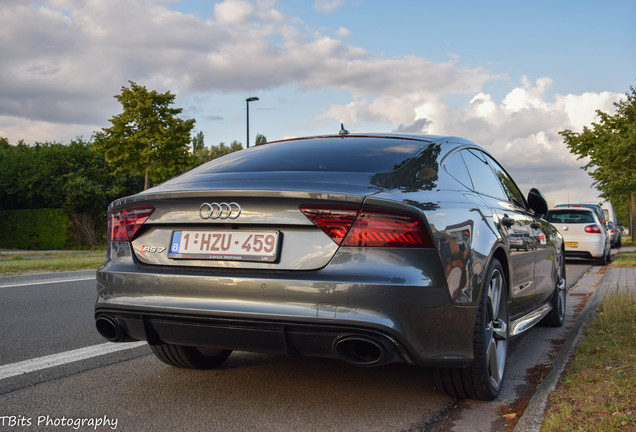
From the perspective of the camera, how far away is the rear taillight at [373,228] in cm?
300

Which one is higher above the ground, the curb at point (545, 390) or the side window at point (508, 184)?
the side window at point (508, 184)

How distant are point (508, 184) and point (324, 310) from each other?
294cm

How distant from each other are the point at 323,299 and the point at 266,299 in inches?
10.9

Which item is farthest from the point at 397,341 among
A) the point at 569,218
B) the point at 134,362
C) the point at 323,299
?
the point at 569,218

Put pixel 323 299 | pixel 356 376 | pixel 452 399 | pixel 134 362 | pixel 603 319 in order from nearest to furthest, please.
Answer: pixel 323 299
pixel 452 399
pixel 356 376
pixel 134 362
pixel 603 319

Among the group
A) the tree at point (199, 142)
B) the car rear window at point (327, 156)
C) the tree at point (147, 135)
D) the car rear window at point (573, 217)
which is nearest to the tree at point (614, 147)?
the car rear window at point (573, 217)

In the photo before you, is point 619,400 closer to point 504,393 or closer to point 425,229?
point 504,393

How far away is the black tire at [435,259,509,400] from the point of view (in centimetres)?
343

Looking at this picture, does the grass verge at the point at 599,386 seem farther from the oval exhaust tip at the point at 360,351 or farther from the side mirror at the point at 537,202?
the side mirror at the point at 537,202

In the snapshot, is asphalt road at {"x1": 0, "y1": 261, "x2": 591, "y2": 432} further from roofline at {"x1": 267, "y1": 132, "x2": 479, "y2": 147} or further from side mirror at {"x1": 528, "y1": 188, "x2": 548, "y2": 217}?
roofline at {"x1": 267, "y1": 132, "x2": 479, "y2": 147}

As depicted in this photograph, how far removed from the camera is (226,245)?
3.18 meters

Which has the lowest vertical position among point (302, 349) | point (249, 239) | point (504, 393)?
point (504, 393)

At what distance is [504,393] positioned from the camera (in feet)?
12.8

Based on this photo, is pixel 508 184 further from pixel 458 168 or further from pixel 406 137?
pixel 406 137
